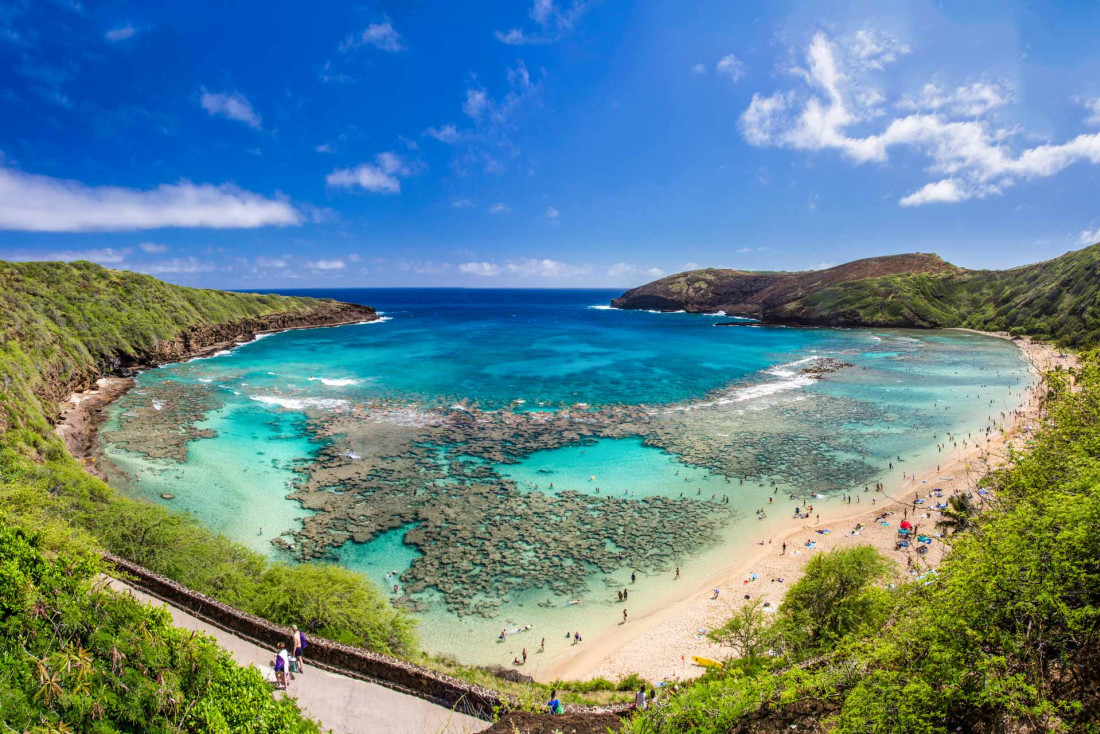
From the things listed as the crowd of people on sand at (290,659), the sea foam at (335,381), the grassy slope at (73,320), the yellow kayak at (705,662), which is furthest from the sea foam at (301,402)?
the yellow kayak at (705,662)

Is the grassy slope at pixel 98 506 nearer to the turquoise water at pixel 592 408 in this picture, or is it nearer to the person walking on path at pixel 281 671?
the person walking on path at pixel 281 671

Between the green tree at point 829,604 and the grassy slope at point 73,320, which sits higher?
the grassy slope at point 73,320

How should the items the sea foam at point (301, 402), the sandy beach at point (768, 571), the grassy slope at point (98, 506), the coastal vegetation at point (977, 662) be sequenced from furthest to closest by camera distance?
the sea foam at point (301, 402) → the sandy beach at point (768, 571) → the grassy slope at point (98, 506) → the coastal vegetation at point (977, 662)

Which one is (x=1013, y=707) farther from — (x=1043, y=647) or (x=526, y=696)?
(x=526, y=696)

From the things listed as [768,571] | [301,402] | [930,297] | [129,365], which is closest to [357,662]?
[768,571]

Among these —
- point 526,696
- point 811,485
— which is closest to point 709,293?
point 811,485

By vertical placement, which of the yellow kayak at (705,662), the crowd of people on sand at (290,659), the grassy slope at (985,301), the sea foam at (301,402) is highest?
the grassy slope at (985,301)

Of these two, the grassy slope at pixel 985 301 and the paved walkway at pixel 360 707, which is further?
the grassy slope at pixel 985 301

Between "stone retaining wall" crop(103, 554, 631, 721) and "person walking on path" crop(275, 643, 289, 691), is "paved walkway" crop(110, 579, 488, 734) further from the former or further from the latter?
"person walking on path" crop(275, 643, 289, 691)

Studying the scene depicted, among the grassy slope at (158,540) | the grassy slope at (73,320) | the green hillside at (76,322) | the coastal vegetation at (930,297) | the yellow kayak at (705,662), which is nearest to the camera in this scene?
the grassy slope at (158,540)
